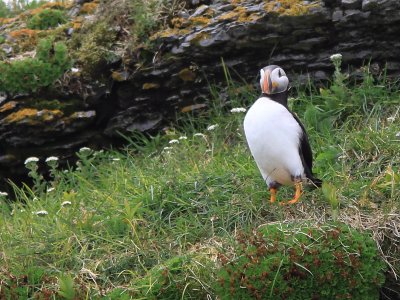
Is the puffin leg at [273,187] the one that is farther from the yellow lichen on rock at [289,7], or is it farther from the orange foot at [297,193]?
the yellow lichen on rock at [289,7]

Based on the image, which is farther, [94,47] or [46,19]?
[46,19]

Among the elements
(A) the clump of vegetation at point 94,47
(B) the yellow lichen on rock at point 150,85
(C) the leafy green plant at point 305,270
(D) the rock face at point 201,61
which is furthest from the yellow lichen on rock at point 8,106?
(C) the leafy green plant at point 305,270

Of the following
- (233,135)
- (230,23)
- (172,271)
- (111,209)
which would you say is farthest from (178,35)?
(172,271)

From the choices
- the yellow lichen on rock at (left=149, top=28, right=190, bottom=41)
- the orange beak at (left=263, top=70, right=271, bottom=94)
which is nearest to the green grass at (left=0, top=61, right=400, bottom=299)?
the orange beak at (left=263, top=70, right=271, bottom=94)

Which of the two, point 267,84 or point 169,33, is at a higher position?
point 267,84

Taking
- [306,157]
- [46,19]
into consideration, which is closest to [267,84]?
[306,157]

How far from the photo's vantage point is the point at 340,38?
662 cm

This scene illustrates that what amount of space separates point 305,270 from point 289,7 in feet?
8.83

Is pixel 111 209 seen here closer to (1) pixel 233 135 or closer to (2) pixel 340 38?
(1) pixel 233 135

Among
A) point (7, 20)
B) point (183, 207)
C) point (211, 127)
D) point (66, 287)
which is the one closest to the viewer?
point (66, 287)

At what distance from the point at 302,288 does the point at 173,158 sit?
6.77 feet

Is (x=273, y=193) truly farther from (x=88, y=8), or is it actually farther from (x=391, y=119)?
(x=88, y=8)

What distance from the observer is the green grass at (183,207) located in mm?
4848

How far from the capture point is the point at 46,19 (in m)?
7.80
